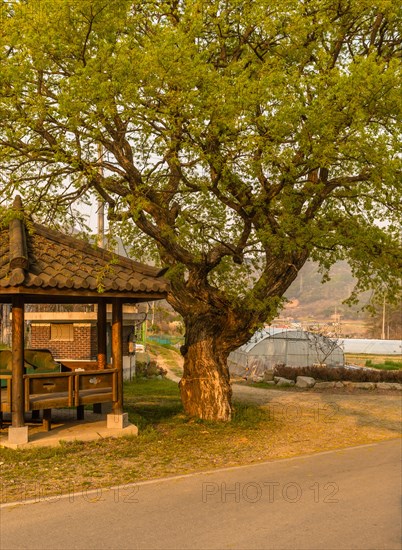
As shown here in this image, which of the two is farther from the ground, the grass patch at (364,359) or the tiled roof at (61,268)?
the tiled roof at (61,268)

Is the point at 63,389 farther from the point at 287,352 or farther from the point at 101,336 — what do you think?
the point at 287,352

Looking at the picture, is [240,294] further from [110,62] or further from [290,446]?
[110,62]

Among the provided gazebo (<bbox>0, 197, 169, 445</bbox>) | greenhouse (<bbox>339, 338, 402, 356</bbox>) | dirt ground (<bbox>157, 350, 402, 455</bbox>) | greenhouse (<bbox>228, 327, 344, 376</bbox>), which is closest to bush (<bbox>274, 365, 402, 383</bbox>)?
dirt ground (<bbox>157, 350, 402, 455</bbox>)

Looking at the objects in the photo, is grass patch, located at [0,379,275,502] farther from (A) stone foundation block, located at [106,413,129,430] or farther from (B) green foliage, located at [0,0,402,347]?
(B) green foliage, located at [0,0,402,347]

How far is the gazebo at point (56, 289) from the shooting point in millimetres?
11008

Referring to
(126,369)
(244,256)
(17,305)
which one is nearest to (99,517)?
(17,305)

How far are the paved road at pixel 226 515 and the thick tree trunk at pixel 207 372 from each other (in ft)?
15.9

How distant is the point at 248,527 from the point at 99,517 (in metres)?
1.82

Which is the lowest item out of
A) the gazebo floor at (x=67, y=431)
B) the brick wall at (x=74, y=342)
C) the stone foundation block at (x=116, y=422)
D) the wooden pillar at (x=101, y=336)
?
the gazebo floor at (x=67, y=431)

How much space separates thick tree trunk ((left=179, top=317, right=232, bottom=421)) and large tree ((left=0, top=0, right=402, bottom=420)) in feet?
0.11

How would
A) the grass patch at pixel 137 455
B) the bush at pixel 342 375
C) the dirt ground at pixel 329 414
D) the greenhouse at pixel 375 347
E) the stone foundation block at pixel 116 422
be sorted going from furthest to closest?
1. the greenhouse at pixel 375 347
2. the bush at pixel 342 375
3. the dirt ground at pixel 329 414
4. the stone foundation block at pixel 116 422
5. the grass patch at pixel 137 455

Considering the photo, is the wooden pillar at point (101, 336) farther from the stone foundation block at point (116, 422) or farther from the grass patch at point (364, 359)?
the grass patch at point (364, 359)

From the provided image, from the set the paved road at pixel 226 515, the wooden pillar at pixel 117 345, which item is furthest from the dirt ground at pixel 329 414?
the wooden pillar at pixel 117 345

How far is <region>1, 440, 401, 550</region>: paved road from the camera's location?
22.1 feet
